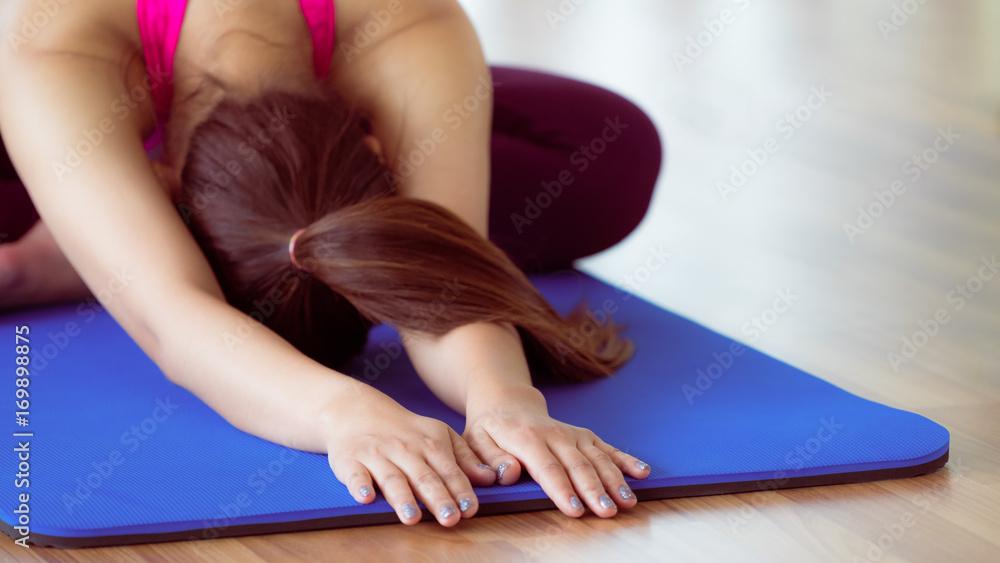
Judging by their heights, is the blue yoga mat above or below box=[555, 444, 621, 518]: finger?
below

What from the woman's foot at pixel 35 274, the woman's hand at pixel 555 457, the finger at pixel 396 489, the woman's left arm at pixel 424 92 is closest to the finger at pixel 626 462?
the woman's hand at pixel 555 457

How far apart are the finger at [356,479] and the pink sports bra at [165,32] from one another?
2.30 ft

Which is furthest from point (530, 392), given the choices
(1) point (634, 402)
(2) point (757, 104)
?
(2) point (757, 104)

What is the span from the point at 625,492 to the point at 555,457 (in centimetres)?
8

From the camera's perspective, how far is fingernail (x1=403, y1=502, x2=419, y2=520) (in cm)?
106

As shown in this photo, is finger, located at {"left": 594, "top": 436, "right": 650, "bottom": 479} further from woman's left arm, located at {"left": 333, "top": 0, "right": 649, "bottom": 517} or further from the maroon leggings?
the maroon leggings

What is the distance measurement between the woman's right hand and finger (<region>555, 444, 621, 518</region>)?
8 centimetres

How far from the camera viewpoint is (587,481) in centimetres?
112

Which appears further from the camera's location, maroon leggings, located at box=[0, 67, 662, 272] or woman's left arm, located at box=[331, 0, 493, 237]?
maroon leggings, located at box=[0, 67, 662, 272]

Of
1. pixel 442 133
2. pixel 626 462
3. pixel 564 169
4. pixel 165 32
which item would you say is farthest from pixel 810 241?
pixel 165 32

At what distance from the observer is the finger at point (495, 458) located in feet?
3.71

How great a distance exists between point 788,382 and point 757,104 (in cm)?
252

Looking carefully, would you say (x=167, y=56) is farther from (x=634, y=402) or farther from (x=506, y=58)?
(x=506, y=58)

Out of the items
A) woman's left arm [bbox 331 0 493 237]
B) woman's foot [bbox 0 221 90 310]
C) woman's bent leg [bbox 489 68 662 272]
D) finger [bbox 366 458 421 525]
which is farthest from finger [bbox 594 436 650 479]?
woman's foot [bbox 0 221 90 310]
